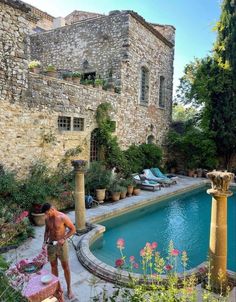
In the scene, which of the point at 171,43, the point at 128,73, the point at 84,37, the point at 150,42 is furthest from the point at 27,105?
the point at 171,43

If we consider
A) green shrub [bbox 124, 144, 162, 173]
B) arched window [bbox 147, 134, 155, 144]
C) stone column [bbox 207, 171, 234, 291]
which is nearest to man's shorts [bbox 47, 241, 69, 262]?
stone column [bbox 207, 171, 234, 291]

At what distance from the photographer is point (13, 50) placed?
→ 7789 millimetres

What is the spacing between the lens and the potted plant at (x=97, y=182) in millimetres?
9547

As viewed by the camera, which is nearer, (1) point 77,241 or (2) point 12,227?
(2) point 12,227

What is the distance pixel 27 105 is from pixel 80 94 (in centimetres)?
259

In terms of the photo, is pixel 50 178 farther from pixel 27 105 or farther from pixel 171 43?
pixel 171 43

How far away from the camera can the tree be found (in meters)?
15.3

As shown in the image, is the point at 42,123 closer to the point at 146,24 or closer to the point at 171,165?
the point at 146,24

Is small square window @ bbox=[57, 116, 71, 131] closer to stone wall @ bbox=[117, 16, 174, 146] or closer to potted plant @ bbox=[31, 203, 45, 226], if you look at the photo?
potted plant @ bbox=[31, 203, 45, 226]

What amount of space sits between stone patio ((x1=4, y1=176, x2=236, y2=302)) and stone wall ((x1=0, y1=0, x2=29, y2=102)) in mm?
4160

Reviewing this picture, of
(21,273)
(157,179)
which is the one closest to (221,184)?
(21,273)

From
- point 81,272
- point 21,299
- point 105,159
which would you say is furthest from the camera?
point 105,159

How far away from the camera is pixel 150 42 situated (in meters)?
14.8

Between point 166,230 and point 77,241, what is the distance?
9.71ft
